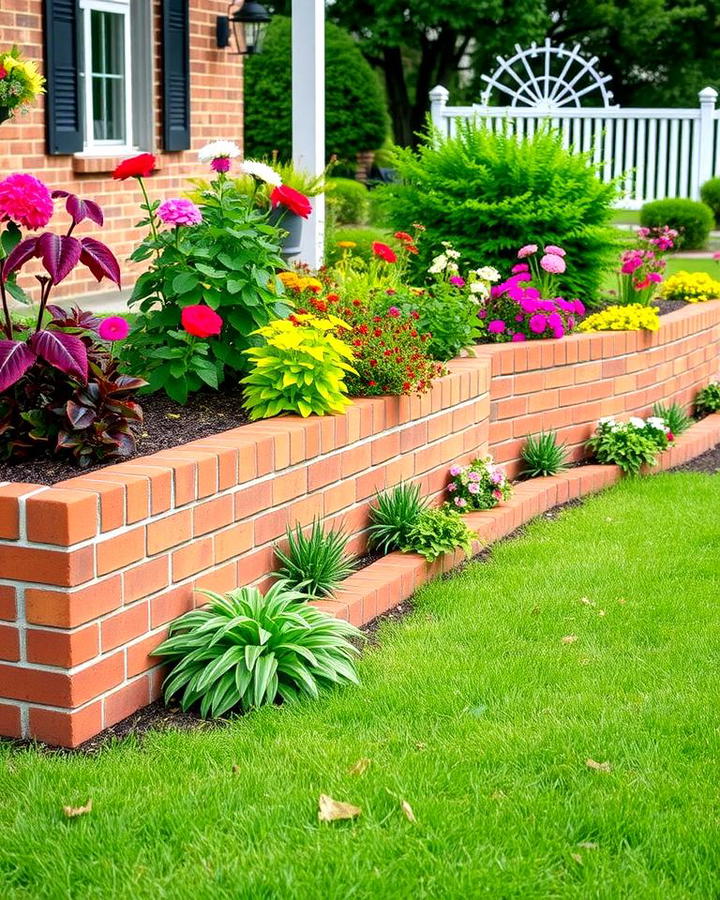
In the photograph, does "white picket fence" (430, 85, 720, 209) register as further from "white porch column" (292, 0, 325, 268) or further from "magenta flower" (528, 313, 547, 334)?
"magenta flower" (528, 313, 547, 334)

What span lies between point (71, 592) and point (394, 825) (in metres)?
0.96

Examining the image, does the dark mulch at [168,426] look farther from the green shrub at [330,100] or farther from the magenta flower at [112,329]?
the green shrub at [330,100]

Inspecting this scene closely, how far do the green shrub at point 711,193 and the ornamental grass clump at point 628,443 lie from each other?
12.6m

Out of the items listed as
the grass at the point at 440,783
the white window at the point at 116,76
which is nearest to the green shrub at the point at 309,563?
the grass at the point at 440,783

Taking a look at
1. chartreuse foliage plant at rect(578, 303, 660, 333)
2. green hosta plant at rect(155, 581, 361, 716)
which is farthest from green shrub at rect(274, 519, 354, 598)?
chartreuse foliage plant at rect(578, 303, 660, 333)

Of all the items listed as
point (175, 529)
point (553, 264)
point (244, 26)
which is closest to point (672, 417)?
point (553, 264)

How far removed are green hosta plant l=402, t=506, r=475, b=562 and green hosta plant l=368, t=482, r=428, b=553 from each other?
1.3 inches

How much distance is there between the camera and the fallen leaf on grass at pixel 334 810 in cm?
272

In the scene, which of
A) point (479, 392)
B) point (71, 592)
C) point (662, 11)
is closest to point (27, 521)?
point (71, 592)

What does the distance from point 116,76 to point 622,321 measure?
18.1ft

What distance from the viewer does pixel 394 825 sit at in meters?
2.70

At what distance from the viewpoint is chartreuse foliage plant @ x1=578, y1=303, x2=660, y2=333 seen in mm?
6754

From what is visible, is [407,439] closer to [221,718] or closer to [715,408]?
[221,718]

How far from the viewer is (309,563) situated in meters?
4.02
